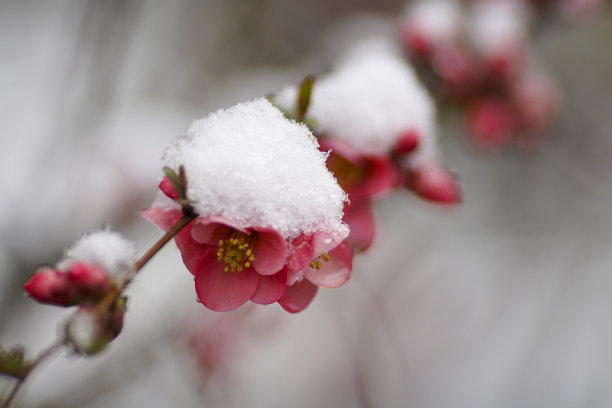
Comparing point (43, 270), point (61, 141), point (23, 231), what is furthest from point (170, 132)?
point (43, 270)

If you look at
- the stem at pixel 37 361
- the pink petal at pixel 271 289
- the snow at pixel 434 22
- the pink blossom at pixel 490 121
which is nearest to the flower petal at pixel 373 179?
the pink petal at pixel 271 289

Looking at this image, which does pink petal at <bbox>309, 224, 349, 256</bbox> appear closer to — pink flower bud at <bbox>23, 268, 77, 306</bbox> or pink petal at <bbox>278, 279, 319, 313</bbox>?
pink petal at <bbox>278, 279, 319, 313</bbox>

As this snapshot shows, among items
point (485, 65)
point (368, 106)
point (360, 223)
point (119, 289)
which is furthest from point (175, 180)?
point (485, 65)

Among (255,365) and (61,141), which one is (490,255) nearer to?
(255,365)

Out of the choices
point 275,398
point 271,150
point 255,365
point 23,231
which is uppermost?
point 271,150

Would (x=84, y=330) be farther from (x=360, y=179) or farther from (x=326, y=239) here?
(x=360, y=179)

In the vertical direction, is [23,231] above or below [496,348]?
above

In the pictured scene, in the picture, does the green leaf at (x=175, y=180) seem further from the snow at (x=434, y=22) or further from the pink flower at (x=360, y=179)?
the snow at (x=434, y=22)
